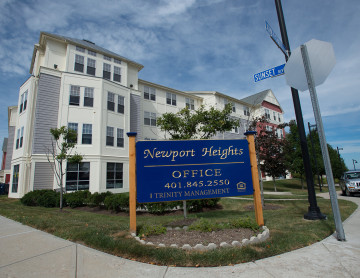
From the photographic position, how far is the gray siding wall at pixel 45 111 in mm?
15688

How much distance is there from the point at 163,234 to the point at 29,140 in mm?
16756

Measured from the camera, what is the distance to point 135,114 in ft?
71.7

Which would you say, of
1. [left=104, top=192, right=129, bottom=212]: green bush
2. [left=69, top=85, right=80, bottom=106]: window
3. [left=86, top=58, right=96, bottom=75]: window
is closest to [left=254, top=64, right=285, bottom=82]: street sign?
[left=104, top=192, right=129, bottom=212]: green bush

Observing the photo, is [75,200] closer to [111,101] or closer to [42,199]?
[42,199]

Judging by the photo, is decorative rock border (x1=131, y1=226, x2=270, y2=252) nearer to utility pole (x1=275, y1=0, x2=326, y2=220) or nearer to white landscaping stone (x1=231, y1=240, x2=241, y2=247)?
white landscaping stone (x1=231, y1=240, x2=241, y2=247)

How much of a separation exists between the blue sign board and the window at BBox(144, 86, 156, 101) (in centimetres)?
1992

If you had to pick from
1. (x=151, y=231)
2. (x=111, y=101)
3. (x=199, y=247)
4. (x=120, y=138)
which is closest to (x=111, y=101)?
(x=111, y=101)

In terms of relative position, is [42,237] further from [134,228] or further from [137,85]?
[137,85]

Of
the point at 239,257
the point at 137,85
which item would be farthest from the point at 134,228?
the point at 137,85

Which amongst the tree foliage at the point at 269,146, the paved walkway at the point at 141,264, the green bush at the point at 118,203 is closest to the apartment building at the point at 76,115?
the tree foliage at the point at 269,146

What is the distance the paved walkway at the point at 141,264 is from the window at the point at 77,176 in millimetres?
12670

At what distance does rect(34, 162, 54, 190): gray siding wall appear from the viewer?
1515 centimetres

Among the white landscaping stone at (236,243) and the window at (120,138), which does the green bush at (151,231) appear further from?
the window at (120,138)

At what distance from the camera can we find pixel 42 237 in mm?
4590
